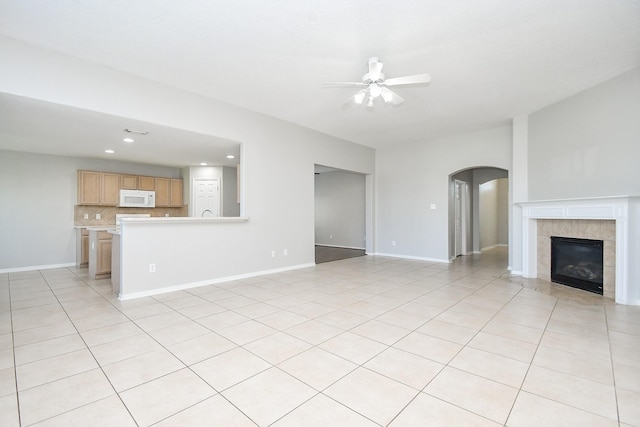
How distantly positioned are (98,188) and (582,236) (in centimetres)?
893

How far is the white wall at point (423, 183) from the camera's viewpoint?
6064mm

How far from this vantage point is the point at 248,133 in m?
4.92

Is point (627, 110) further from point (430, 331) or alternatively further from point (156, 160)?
point (156, 160)

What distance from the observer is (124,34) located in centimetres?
288

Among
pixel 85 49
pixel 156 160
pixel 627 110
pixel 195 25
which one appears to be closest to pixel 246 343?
pixel 195 25

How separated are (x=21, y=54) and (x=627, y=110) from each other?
6.87m

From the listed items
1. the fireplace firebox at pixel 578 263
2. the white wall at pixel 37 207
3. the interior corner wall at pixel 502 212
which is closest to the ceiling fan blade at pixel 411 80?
the fireplace firebox at pixel 578 263

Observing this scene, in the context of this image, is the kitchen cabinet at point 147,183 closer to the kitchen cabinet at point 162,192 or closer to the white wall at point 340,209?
the kitchen cabinet at point 162,192

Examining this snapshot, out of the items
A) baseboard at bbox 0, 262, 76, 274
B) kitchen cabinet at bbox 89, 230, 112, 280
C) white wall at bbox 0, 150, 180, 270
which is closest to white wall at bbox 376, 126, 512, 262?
kitchen cabinet at bbox 89, 230, 112, 280

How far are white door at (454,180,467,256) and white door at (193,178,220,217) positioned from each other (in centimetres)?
619

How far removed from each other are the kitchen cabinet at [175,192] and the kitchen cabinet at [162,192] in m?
0.09

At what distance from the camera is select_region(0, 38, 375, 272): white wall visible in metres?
3.10

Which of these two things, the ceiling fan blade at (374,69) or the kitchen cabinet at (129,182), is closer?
the ceiling fan blade at (374,69)

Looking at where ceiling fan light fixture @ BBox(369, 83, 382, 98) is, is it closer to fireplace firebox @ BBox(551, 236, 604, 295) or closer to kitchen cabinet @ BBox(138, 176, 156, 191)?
fireplace firebox @ BBox(551, 236, 604, 295)
